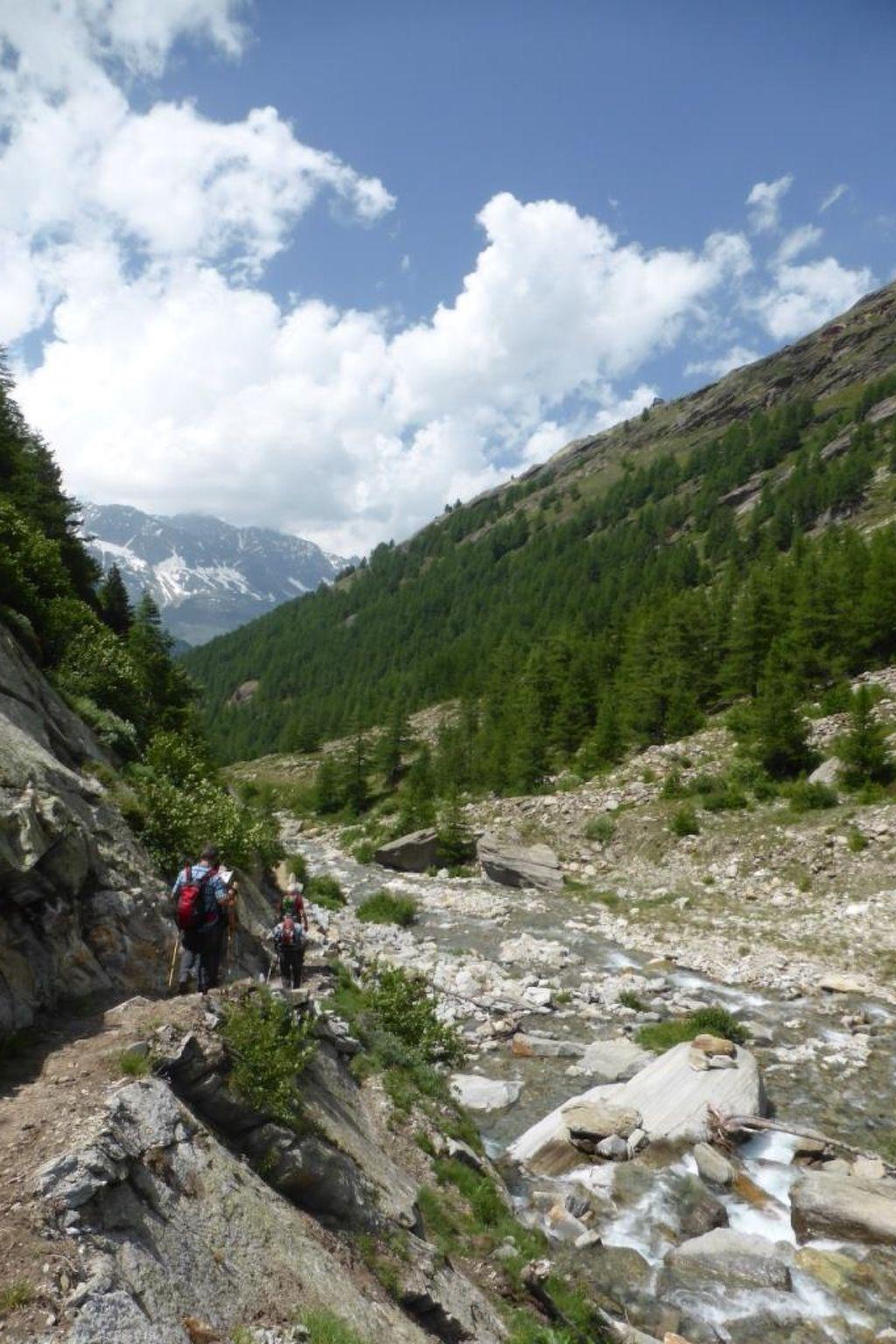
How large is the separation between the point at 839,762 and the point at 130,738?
31.9 metres

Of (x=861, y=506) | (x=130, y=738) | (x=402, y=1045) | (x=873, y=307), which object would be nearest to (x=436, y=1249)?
(x=402, y=1045)

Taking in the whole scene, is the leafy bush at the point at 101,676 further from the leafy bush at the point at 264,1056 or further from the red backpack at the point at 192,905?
the leafy bush at the point at 264,1056

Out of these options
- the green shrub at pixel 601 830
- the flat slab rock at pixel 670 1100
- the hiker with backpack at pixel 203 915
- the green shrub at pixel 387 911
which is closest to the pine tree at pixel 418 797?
the green shrub at pixel 601 830

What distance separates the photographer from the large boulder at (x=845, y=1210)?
1094cm

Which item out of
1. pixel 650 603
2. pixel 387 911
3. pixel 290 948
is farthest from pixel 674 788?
pixel 650 603

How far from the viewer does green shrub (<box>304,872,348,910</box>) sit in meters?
32.7

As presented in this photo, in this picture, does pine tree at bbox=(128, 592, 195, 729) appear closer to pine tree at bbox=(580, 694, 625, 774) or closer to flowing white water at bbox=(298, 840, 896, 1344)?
flowing white water at bbox=(298, 840, 896, 1344)

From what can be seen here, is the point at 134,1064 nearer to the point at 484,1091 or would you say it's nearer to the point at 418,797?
the point at 484,1091

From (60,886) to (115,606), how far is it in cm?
4050

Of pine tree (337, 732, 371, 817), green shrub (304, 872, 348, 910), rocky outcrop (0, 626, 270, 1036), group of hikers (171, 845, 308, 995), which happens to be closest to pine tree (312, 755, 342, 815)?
pine tree (337, 732, 371, 817)

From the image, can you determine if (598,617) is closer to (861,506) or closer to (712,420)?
(861,506)

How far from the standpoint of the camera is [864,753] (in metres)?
32.3

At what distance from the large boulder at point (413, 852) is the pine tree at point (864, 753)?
23.6m

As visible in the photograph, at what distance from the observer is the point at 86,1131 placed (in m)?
6.48
